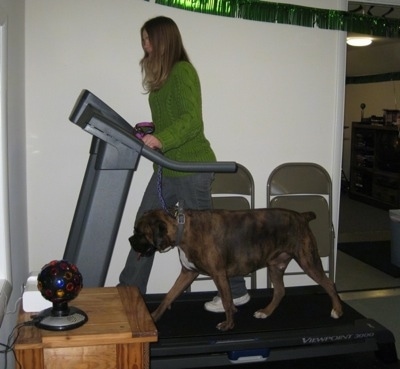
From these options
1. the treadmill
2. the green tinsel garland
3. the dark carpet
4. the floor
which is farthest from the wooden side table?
the dark carpet

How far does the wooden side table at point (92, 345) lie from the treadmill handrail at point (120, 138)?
634mm

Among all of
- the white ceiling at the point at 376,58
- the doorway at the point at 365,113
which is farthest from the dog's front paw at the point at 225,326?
the white ceiling at the point at 376,58

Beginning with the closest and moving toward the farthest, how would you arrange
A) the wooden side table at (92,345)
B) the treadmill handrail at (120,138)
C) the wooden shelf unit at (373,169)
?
1. the wooden side table at (92,345)
2. the treadmill handrail at (120,138)
3. the wooden shelf unit at (373,169)

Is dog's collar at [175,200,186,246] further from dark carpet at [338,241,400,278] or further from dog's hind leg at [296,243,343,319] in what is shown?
dark carpet at [338,241,400,278]

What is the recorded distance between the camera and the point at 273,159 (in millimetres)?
3318

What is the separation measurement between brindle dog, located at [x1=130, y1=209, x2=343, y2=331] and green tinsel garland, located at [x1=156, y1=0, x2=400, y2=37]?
1.34 meters

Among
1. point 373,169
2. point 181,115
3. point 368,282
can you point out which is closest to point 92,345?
point 181,115

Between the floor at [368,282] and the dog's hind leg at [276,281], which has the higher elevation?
the dog's hind leg at [276,281]

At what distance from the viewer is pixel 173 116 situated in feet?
7.63

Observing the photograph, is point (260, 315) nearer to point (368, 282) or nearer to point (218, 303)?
point (218, 303)

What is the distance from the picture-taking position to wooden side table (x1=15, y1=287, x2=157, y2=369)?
1.42m

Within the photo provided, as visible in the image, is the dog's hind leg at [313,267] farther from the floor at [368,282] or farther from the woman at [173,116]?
the floor at [368,282]

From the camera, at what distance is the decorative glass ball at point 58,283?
→ 148cm

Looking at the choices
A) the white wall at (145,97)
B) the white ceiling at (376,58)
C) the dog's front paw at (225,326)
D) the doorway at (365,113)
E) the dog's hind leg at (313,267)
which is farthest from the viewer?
the white ceiling at (376,58)
